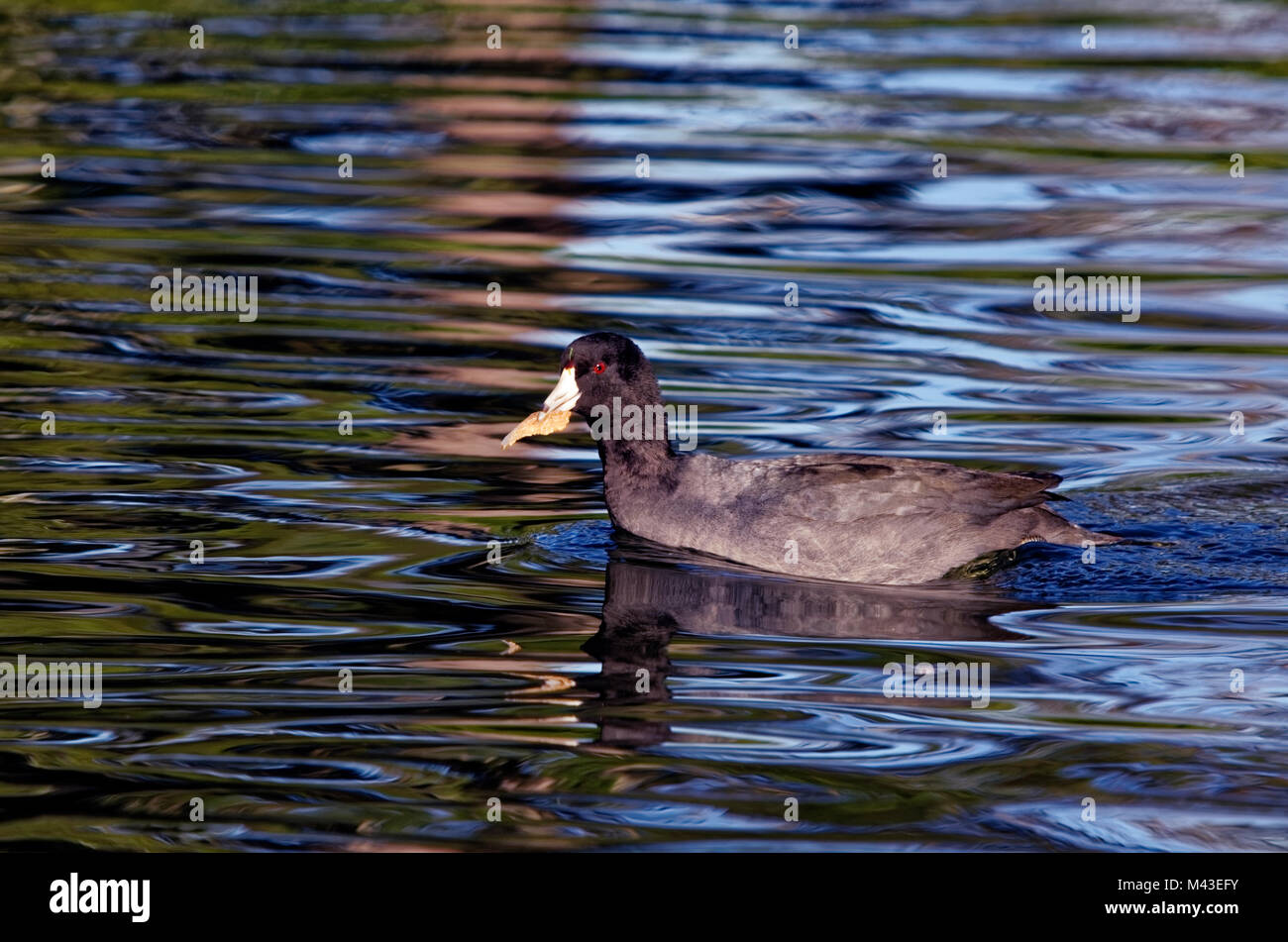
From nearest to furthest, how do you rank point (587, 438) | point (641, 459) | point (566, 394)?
point (641, 459) → point (566, 394) → point (587, 438)

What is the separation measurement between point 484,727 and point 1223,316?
815 cm

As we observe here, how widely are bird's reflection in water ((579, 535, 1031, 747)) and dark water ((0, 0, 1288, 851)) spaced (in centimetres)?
3

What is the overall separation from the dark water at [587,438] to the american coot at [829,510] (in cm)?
16

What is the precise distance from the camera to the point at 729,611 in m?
8.18

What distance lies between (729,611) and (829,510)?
74 centimetres

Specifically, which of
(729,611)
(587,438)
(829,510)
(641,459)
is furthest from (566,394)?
(587,438)

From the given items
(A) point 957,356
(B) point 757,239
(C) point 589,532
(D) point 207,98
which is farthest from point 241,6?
(C) point 589,532

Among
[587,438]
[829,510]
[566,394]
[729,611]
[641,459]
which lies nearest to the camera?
[729,611]

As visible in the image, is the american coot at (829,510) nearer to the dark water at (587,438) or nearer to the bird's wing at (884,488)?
the bird's wing at (884,488)

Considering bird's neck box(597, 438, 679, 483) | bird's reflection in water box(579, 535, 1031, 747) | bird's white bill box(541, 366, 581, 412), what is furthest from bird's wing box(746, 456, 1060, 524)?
bird's white bill box(541, 366, 581, 412)

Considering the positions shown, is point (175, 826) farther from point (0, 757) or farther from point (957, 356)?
point (957, 356)

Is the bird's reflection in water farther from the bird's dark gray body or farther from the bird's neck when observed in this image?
the bird's neck

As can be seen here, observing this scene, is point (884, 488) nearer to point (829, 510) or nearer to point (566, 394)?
point (829, 510)

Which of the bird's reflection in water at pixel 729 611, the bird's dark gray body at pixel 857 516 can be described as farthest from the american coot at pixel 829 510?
the bird's reflection in water at pixel 729 611
